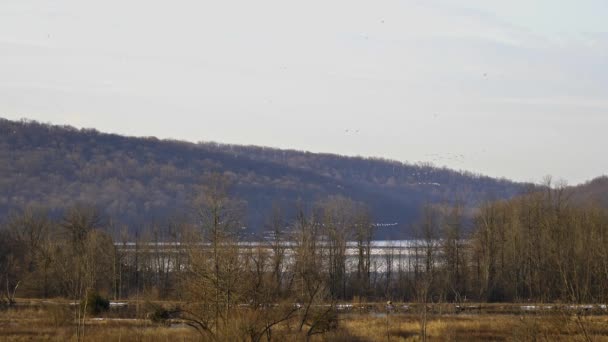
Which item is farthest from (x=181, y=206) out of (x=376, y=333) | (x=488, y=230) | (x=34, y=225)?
(x=376, y=333)

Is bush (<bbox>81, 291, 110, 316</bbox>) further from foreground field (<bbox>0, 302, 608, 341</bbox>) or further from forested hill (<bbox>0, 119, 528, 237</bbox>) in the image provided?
forested hill (<bbox>0, 119, 528, 237</bbox>)

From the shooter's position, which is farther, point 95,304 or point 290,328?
point 95,304

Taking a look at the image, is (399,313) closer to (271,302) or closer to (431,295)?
(431,295)

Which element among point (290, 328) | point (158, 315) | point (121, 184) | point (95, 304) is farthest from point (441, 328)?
point (121, 184)

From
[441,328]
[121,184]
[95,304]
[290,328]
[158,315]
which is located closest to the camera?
[290,328]

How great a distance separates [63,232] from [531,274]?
40.5 metres

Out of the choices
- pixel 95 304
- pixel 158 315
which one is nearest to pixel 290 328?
pixel 158 315

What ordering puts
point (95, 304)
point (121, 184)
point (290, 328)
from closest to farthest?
point (290, 328)
point (95, 304)
point (121, 184)

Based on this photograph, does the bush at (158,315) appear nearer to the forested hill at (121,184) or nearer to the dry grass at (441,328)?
the dry grass at (441,328)

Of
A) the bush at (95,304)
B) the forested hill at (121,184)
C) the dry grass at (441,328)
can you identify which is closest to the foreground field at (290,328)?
the dry grass at (441,328)

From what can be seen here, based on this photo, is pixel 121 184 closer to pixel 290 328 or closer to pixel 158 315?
pixel 158 315

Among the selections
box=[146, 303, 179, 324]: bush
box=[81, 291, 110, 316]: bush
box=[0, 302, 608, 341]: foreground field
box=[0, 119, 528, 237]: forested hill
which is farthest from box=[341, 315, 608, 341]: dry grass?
box=[0, 119, 528, 237]: forested hill

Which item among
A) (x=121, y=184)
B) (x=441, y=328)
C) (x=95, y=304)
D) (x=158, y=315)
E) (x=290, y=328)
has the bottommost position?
(x=441, y=328)

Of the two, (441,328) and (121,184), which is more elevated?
(121,184)
